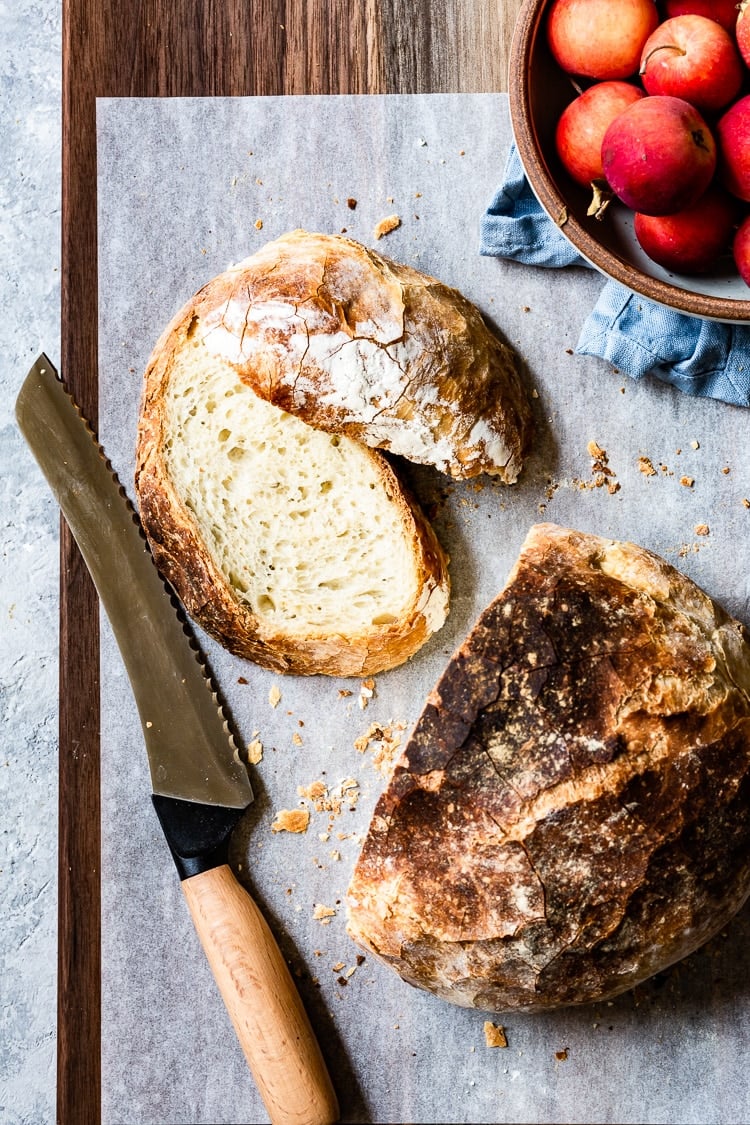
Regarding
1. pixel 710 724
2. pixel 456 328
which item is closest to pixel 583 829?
pixel 710 724

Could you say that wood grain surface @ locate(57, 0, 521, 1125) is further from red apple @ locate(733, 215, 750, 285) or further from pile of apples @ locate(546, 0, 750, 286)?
red apple @ locate(733, 215, 750, 285)

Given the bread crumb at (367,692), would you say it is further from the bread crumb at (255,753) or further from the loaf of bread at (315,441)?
the bread crumb at (255,753)

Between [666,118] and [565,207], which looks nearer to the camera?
[666,118]

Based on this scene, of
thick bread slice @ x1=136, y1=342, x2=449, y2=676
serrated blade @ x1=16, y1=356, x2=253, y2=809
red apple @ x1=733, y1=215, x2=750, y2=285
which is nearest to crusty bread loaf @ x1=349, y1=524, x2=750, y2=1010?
thick bread slice @ x1=136, y1=342, x2=449, y2=676

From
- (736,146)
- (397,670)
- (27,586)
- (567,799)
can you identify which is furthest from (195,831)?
(736,146)

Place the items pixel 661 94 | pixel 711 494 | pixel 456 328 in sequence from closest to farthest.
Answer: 1. pixel 661 94
2. pixel 456 328
3. pixel 711 494

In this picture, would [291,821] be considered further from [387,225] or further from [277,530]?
[387,225]

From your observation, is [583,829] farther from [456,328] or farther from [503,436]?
[456,328]
